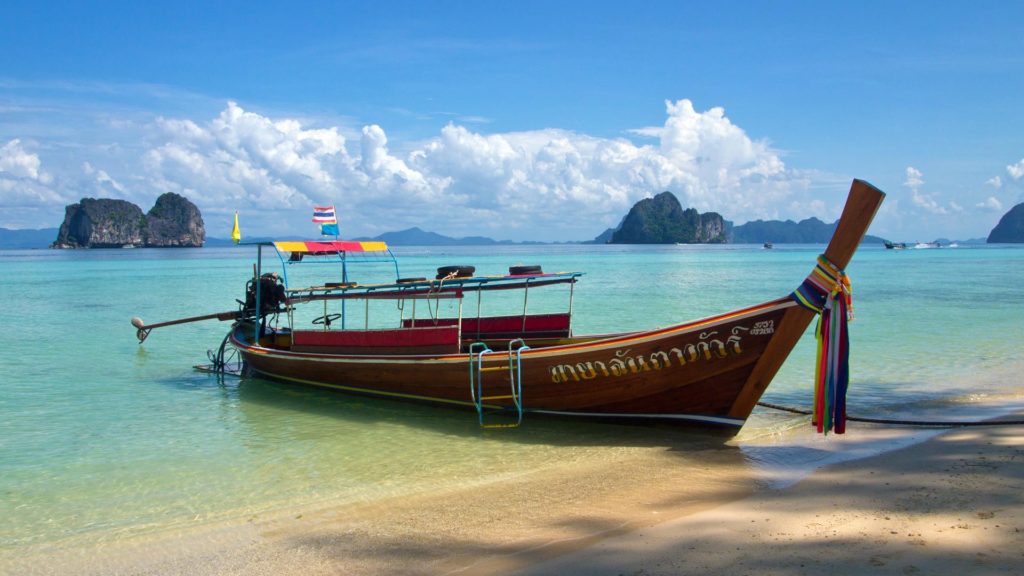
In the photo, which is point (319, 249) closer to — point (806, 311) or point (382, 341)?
point (382, 341)

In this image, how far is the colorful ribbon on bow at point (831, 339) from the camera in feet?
23.4

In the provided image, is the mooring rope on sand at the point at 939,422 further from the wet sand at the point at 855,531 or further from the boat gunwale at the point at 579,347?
the boat gunwale at the point at 579,347

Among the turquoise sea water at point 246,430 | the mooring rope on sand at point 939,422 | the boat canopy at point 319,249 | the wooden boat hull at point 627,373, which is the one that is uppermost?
the boat canopy at point 319,249

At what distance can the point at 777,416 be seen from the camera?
33.4 ft

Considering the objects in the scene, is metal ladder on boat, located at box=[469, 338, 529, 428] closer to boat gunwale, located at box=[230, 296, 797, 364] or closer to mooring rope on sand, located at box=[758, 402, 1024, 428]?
boat gunwale, located at box=[230, 296, 797, 364]

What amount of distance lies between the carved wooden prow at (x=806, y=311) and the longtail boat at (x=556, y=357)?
0.01 metres

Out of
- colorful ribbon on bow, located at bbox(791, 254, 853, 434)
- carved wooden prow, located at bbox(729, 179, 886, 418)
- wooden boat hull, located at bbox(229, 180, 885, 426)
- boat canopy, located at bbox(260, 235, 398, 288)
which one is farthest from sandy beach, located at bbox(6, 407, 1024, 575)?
boat canopy, located at bbox(260, 235, 398, 288)

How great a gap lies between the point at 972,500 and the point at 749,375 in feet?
8.69

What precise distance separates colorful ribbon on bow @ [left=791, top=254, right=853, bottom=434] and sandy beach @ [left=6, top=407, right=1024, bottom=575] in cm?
62

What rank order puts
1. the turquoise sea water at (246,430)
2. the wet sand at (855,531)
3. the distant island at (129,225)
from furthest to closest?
the distant island at (129,225) → the turquoise sea water at (246,430) → the wet sand at (855,531)

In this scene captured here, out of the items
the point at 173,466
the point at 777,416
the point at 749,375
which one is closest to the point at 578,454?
the point at 749,375

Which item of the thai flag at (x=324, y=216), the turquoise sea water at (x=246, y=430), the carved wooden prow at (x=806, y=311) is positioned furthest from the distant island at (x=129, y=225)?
the carved wooden prow at (x=806, y=311)

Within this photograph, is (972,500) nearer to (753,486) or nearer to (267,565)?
(753,486)

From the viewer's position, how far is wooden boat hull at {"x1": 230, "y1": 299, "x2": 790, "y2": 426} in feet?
26.5
